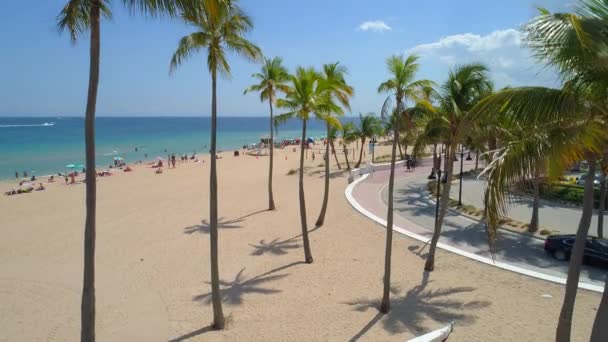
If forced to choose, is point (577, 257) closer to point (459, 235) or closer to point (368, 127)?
point (459, 235)

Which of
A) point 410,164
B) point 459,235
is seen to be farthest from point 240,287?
point 410,164

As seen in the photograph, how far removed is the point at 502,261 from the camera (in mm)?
13344

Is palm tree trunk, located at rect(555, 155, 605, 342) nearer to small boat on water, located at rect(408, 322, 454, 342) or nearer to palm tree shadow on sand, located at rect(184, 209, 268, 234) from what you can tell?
small boat on water, located at rect(408, 322, 454, 342)

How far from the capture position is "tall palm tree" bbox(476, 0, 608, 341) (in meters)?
3.83

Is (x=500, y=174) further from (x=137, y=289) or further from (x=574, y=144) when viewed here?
(x=137, y=289)

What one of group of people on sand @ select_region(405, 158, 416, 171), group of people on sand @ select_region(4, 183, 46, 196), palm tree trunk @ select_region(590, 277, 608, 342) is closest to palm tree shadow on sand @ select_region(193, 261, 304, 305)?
palm tree trunk @ select_region(590, 277, 608, 342)

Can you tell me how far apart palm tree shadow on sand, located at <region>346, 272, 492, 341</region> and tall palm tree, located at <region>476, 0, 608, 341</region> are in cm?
582

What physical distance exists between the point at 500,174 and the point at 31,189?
127ft

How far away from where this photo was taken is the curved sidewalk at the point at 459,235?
12.5 m

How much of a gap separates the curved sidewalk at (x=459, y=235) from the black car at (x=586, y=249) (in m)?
0.26

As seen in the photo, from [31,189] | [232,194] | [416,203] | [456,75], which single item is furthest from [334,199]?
[31,189]

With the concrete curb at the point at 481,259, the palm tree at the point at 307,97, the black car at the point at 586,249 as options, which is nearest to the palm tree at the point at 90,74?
the palm tree at the point at 307,97

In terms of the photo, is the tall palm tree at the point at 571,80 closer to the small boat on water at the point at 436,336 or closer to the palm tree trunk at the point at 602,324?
the palm tree trunk at the point at 602,324

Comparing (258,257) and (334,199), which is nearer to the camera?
(258,257)
